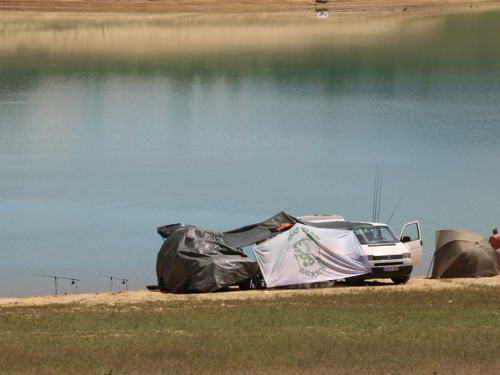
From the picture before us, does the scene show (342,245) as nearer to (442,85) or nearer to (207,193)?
(207,193)

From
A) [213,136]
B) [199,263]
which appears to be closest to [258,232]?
[199,263]

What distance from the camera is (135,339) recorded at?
14781mm

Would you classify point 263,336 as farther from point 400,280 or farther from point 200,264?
point 400,280

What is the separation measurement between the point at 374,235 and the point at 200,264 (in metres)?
4.81

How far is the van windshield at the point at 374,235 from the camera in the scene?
23.5 metres

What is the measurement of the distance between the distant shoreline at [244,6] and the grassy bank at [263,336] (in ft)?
308

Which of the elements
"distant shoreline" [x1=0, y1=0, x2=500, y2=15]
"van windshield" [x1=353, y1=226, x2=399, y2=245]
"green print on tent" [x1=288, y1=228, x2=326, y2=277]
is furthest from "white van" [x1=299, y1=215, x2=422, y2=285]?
"distant shoreline" [x1=0, y1=0, x2=500, y2=15]

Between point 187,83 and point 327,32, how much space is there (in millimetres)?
40471

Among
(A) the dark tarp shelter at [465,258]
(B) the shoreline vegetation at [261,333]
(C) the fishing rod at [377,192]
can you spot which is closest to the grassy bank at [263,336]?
(B) the shoreline vegetation at [261,333]

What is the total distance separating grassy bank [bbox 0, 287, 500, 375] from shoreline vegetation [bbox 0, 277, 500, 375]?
0.06ft

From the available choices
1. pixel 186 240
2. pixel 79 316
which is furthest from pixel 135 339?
pixel 186 240

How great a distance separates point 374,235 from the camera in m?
23.8

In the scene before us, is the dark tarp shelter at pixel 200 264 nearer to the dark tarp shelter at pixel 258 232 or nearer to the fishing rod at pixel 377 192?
the dark tarp shelter at pixel 258 232

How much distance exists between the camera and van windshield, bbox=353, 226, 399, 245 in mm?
23500
